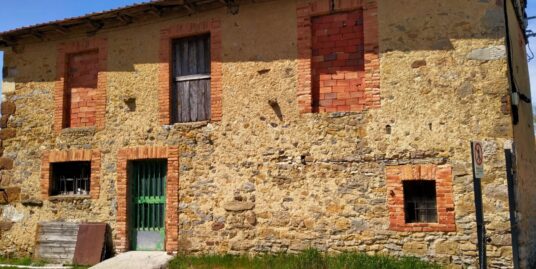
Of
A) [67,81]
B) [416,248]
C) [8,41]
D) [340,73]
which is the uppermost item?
[8,41]

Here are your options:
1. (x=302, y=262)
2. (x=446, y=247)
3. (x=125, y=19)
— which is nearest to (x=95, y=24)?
(x=125, y=19)

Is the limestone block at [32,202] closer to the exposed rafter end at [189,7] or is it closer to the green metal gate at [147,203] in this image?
the green metal gate at [147,203]

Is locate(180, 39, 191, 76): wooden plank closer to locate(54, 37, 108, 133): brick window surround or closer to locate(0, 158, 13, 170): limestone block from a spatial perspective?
locate(54, 37, 108, 133): brick window surround

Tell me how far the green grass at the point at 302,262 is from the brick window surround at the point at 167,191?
63cm

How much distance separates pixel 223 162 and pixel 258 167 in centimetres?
73

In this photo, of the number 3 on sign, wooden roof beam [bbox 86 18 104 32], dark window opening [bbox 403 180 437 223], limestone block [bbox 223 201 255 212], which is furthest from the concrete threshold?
the number 3 on sign

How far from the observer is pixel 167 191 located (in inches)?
410

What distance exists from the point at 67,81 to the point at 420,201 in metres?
8.08

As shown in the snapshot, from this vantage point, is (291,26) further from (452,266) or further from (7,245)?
(7,245)

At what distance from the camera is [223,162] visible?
32.9 ft

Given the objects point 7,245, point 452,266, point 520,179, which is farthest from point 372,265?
point 7,245

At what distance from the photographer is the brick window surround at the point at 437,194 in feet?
27.4

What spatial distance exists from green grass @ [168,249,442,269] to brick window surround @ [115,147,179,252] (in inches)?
24.7

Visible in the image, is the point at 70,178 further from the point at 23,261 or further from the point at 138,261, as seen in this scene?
the point at 138,261
